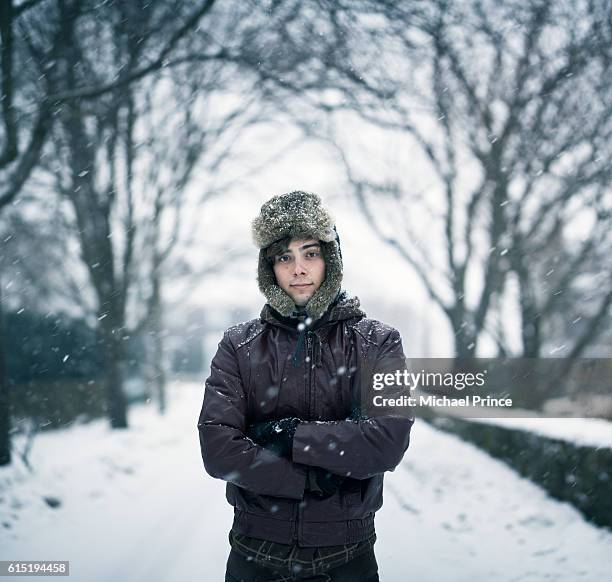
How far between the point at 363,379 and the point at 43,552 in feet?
14.4

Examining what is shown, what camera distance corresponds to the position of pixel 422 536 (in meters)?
5.58

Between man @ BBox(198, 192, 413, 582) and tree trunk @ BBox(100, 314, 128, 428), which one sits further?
tree trunk @ BBox(100, 314, 128, 428)

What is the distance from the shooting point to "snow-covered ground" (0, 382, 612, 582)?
4.64 m

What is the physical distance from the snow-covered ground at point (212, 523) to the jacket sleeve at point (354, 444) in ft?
10.3

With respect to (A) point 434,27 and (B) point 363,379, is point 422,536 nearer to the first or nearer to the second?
(B) point 363,379

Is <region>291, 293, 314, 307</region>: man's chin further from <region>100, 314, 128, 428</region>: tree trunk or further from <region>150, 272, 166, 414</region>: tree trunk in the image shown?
<region>150, 272, 166, 414</region>: tree trunk

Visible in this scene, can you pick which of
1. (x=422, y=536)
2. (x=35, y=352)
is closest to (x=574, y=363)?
(x=422, y=536)

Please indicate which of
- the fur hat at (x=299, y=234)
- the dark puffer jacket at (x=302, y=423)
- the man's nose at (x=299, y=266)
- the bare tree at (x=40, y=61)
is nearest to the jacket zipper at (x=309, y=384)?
the dark puffer jacket at (x=302, y=423)

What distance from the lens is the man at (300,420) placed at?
198cm

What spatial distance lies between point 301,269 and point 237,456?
2.63 ft

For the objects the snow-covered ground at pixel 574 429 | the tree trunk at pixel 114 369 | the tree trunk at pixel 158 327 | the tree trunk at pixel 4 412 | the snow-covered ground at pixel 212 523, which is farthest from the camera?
the tree trunk at pixel 158 327

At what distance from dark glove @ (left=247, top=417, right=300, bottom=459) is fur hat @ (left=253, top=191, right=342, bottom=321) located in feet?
1.49

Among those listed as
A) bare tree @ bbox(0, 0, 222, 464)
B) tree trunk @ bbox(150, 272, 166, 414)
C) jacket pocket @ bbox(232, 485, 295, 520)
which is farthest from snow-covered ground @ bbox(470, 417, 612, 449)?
tree trunk @ bbox(150, 272, 166, 414)

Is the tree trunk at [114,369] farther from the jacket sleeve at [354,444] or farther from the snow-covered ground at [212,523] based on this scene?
the jacket sleeve at [354,444]
